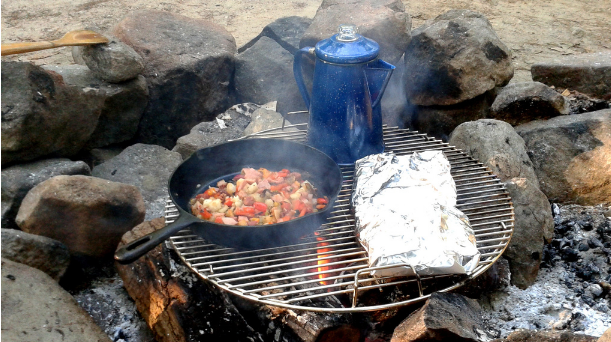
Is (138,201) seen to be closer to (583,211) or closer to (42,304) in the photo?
(42,304)

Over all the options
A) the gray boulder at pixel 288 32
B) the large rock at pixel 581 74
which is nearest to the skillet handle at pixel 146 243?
the gray boulder at pixel 288 32

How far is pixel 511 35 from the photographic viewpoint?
21.4ft

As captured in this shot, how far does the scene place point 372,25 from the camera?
11.5 ft

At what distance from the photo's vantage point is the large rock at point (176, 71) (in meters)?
4.02

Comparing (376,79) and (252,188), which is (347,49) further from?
(252,188)

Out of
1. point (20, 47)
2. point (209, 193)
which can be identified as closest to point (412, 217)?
point (209, 193)

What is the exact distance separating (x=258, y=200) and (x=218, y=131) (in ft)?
4.68

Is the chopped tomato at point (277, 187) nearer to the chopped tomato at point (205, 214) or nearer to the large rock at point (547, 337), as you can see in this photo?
the chopped tomato at point (205, 214)

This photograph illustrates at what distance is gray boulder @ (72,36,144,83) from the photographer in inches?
136

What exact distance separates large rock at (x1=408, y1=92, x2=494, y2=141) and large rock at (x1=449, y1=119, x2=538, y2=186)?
64cm

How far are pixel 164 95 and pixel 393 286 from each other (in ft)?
8.70

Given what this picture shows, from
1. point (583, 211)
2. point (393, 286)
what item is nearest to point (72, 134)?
point (393, 286)

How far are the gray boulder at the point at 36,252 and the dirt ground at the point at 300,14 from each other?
351 cm

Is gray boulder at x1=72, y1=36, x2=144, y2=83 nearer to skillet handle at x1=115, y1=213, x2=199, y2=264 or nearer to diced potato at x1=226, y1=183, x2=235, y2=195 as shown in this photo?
diced potato at x1=226, y1=183, x2=235, y2=195
